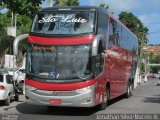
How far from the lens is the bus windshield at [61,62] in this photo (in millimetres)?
16000

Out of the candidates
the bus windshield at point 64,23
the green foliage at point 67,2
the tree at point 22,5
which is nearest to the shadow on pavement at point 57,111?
the bus windshield at point 64,23

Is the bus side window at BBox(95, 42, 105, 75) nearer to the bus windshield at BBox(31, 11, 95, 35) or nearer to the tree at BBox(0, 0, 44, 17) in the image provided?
the bus windshield at BBox(31, 11, 95, 35)

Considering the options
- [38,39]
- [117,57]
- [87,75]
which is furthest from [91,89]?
[117,57]

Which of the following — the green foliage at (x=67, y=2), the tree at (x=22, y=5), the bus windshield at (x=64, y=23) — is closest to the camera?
the bus windshield at (x=64, y=23)

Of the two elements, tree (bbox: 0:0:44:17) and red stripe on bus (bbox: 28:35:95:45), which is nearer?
red stripe on bus (bbox: 28:35:95:45)

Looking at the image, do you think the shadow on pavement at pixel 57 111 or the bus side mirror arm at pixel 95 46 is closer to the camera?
the bus side mirror arm at pixel 95 46

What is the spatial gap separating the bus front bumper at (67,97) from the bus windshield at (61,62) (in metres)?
0.54

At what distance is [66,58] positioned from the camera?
16094 mm

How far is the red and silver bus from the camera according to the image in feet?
52.2

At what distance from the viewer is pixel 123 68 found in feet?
78.8

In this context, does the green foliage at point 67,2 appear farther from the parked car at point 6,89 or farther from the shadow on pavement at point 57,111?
the shadow on pavement at point 57,111

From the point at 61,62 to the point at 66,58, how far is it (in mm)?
231

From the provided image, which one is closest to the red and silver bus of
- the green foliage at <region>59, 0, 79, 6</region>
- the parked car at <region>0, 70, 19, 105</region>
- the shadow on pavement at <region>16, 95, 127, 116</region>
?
the shadow on pavement at <region>16, 95, 127, 116</region>

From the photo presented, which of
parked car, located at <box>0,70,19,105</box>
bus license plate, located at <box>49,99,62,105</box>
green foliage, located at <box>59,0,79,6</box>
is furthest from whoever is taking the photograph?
green foliage, located at <box>59,0,79,6</box>
